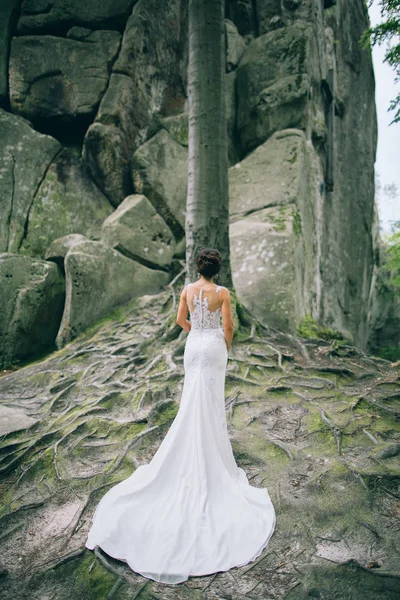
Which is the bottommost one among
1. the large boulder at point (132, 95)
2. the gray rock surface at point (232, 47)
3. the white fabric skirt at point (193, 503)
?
the white fabric skirt at point (193, 503)

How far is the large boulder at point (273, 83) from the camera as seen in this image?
31.9 feet

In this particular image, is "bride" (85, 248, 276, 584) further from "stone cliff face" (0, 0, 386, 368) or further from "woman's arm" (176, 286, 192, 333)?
"stone cliff face" (0, 0, 386, 368)

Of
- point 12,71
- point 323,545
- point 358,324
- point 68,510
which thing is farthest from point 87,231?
point 358,324

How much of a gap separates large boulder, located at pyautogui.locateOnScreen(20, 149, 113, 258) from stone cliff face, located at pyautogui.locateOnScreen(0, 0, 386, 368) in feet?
0.09

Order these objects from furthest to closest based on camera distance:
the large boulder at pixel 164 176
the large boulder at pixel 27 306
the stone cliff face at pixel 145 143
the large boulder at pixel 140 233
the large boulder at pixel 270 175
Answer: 1. the large boulder at pixel 164 176
2. the large boulder at pixel 270 175
3. the large boulder at pixel 140 233
4. the stone cliff face at pixel 145 143
5. the large boulder at pixel 27 306

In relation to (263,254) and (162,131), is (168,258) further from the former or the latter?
(162,131)

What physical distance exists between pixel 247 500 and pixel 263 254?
5143mm

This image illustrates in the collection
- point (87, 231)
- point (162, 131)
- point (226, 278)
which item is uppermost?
point (162, 131)

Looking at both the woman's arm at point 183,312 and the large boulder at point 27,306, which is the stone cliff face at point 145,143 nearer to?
the large boulder at point 27,306

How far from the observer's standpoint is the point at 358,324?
1457 centimetres

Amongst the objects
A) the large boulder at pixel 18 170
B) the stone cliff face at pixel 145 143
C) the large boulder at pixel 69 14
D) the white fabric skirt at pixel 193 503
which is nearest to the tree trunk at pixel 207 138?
the stone cliff face at pixel 145 143

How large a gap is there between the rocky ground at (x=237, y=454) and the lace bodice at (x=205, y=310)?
146cm

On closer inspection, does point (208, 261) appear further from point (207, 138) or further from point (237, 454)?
point (207, 138)

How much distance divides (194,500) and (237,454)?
3.53 ft
